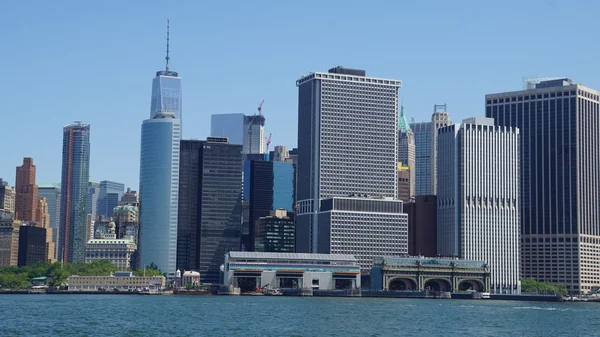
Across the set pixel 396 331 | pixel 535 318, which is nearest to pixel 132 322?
pixel 396 331

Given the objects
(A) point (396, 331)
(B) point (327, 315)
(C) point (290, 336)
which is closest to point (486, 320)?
(B) point (327, 315)

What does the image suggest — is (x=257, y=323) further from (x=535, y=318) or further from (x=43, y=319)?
(x=535, y=318)

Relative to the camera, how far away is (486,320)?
595ft

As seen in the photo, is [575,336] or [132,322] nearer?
[575,336]

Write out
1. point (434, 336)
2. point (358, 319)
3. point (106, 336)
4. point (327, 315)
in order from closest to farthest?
1. point (106, 336)
2. point (434, 336)
3. point (358, 319)
4. point (327, 315)

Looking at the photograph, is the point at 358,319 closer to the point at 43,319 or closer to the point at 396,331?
the point at 396,331

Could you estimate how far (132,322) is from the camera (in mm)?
159375

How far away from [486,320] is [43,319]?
70.6 metres

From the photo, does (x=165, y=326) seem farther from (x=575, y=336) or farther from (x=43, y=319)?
(x=575, y=336)

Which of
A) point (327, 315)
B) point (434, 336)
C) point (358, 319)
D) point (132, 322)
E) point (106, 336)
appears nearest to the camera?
point (106, 336)

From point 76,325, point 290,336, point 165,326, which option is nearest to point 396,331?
point 290,336

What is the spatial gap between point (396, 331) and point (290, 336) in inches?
757

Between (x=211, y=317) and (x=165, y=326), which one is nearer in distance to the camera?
(x=165, y=326)

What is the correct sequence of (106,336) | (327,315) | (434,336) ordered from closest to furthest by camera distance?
(106,336), (434,336), (327,315)
